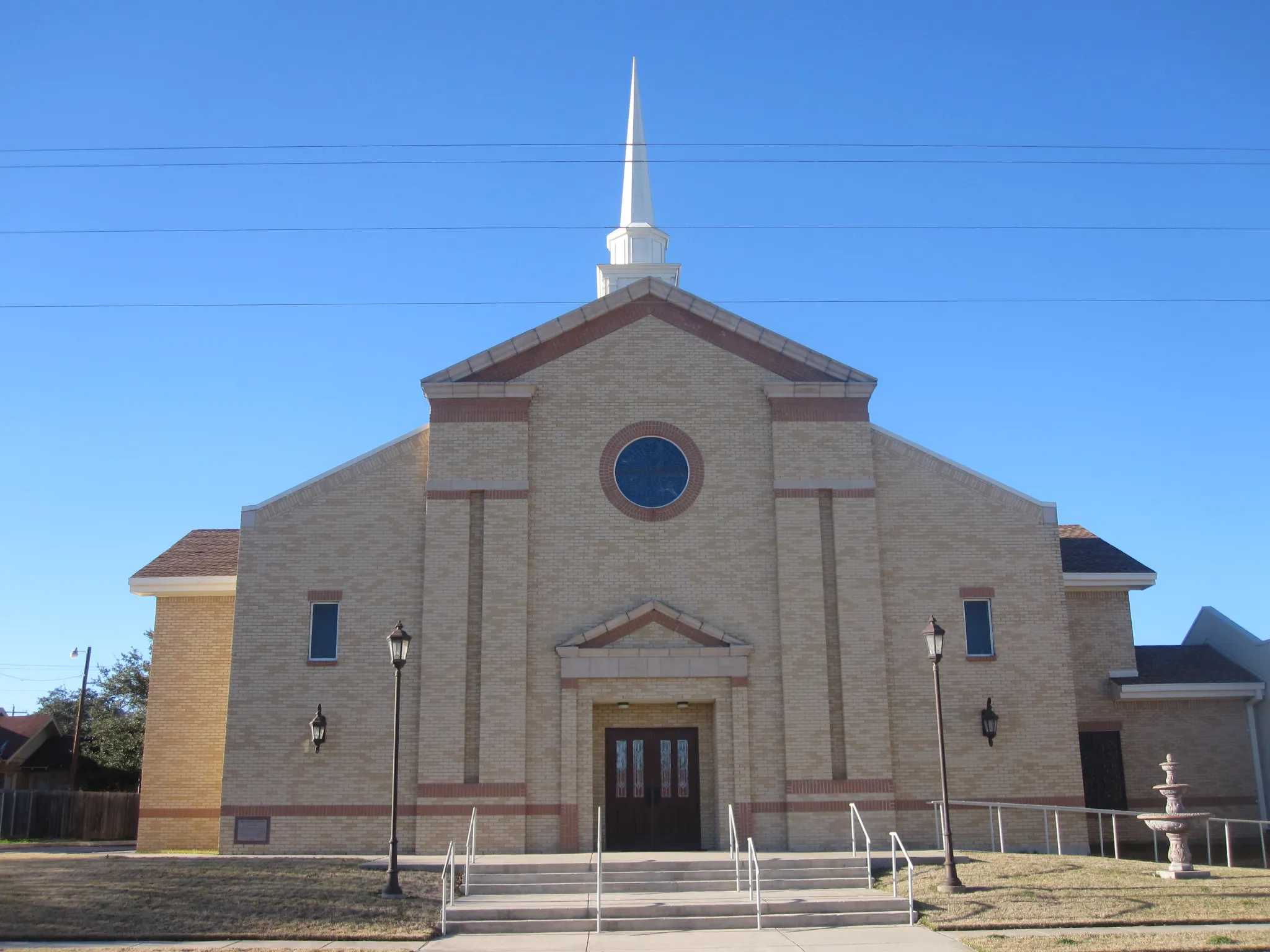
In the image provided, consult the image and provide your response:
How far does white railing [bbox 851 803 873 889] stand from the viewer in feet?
63.8

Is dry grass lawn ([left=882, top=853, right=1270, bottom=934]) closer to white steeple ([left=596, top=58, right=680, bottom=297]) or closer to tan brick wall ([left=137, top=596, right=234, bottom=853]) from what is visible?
tan brick wall ([left=137, top=596, right=234, bottom=853])

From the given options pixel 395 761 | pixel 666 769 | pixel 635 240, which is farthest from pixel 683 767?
pixel 635 240

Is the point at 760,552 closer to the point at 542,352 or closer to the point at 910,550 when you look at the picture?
the point at 910,550

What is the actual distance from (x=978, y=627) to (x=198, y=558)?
688 inches

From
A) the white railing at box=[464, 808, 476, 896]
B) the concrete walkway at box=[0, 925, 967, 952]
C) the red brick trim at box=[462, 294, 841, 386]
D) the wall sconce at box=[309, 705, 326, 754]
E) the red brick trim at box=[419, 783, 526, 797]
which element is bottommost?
the concrete walkway at box=[0, 925, 967, 952]

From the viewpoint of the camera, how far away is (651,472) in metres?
24.8

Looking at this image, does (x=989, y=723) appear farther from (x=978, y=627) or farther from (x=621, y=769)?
(x=621, y=769)

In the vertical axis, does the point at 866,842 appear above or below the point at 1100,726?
below

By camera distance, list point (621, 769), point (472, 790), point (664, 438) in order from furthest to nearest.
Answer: point (664, 438) → point (621, 769) → point (472, 790)

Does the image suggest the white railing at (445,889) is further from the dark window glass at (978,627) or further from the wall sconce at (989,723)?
the dark window glass at (978,627)

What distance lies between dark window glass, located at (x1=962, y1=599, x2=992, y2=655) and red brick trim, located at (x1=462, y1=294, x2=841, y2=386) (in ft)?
18.1

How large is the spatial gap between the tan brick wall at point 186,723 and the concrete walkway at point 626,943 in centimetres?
1031

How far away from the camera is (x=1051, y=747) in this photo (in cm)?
2403

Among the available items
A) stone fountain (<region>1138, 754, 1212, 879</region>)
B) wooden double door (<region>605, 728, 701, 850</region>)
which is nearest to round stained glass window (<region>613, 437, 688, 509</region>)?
wooden double door (<region>605, 728, 701, 850</region>)
